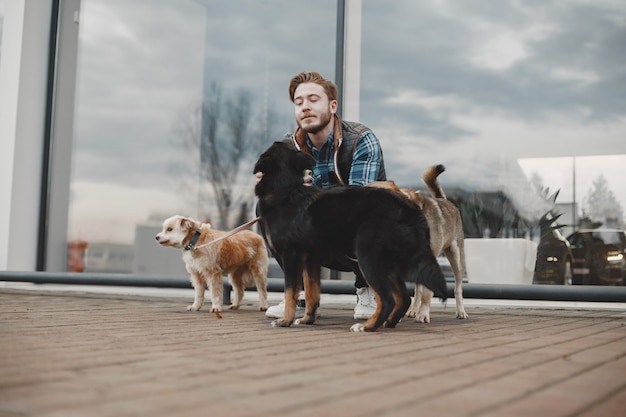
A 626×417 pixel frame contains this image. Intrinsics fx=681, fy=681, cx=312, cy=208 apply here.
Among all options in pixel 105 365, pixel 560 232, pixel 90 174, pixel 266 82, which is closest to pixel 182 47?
pixel 266 82

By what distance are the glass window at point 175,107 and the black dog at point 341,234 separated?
3.10m

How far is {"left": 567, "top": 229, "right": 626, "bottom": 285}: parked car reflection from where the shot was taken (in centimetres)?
557

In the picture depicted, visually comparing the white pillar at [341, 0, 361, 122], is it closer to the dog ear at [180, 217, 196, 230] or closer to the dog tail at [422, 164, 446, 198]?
the dog tail at [422, 164, 446, 198]

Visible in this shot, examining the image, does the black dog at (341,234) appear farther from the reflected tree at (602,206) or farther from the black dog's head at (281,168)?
the reflected tree at (602,206)

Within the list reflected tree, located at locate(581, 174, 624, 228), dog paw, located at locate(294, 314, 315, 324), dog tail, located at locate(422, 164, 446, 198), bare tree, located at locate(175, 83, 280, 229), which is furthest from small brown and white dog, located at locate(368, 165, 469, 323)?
bare tree, located at locate(175, 83, 280, 229)

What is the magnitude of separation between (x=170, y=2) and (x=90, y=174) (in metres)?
2.21

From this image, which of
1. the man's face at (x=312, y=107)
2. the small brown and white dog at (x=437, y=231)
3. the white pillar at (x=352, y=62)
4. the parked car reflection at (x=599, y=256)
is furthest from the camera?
the white pillar at (x=352, y=62)

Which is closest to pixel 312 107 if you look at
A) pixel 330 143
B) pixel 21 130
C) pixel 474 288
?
pixel 330 143

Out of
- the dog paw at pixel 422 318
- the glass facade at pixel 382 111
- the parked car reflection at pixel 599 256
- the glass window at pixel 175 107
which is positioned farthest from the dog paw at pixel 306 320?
the glass window at pixel 175 107

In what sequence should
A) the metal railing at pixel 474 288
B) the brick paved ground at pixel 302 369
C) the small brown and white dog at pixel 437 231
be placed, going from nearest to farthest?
the brick paved ground at pixel 302 369 → the small brown and white dog at pixel 437 231 → the metal railing at pixel 474 288

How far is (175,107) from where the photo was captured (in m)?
7.63

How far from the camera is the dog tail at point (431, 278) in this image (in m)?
3.44

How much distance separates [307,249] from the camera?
374 cm

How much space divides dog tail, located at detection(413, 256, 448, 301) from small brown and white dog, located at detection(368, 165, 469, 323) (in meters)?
0.44
